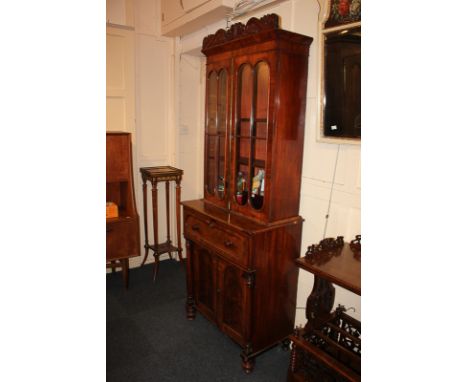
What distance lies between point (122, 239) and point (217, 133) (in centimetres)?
141

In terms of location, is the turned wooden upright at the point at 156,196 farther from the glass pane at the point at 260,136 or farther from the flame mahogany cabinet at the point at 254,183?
the glass pane at the point at 260,136

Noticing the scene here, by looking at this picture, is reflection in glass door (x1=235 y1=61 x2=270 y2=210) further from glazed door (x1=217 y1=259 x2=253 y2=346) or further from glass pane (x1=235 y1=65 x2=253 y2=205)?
glazed door (x1=217 y1=259 x2=253 y2=346)

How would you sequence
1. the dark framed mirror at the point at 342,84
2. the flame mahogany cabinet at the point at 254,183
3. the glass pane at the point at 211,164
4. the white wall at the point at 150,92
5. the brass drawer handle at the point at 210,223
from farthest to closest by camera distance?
the white wall at the point at 150,92 < the glass pane at the point at 211,164 < the brass drawer handle at the point at 210,223 < the flame mahogany cabinet at the point at 254,183 < the dark framed mirror at the point at 342,84

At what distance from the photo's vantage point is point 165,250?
3555 millimetres

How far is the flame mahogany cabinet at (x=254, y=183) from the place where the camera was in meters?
1.98

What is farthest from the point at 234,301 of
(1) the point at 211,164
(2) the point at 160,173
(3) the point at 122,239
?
(2) the point at 160,173

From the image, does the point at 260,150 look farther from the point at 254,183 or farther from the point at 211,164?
the point at 211,164

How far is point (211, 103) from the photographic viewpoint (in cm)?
254

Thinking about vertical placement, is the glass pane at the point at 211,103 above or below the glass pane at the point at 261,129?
above

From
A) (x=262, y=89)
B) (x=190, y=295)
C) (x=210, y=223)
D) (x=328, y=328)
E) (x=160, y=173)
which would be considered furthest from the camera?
(x=160, y=173)

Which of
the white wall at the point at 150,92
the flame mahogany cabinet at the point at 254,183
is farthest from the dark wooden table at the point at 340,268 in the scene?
the white wall at the point at 150,92
